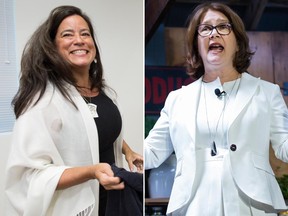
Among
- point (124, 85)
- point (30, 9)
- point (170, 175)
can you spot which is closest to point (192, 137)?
point (170, 175)

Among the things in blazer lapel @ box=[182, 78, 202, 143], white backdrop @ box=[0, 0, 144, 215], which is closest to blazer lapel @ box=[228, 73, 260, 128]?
blazer lapel @ box=[182, 78, 202, 143]

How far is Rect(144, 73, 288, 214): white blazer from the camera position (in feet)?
3.28

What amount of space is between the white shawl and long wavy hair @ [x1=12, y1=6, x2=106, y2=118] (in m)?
0.03

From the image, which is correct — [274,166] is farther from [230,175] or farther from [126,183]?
[126,183]

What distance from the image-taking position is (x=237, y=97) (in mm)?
1010

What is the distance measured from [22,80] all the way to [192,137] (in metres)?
0.61

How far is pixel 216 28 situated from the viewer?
1015mm

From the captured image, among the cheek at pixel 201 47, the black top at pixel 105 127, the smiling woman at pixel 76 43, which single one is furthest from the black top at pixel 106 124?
the cheek at pixel 201 47

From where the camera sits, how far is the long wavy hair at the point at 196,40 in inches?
40.6

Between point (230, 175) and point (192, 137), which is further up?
point (192, 137)

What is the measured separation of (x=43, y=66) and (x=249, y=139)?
69cm

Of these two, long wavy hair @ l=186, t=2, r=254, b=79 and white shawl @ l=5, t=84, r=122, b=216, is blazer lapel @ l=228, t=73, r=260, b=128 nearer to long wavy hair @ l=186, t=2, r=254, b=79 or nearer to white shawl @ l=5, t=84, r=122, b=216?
long wavy hair @ l=186, t=2, r=254, b=79

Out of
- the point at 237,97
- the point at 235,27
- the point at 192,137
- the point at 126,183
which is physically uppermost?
the point at 235,27

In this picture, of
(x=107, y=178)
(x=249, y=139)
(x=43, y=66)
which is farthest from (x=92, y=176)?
(x=249, y=139)
